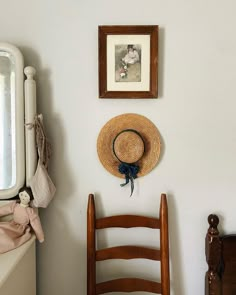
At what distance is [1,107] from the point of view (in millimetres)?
1271

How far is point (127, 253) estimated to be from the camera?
1329mm

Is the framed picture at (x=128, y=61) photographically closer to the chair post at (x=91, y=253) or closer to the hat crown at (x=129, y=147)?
the hat crown at (x=129, y=147)

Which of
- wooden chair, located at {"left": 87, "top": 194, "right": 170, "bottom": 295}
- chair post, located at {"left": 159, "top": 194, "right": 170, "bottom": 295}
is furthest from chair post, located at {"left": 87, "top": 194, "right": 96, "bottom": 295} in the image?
chair post, located at {"left": 159, "top": 194, "right": 170, "bottom": 295}

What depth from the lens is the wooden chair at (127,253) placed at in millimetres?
1296

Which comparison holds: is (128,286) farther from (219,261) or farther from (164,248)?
(219,261)

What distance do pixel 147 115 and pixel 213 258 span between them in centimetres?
69

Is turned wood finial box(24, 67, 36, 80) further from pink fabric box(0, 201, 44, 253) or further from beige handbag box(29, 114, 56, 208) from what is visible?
pink fabric box(0, 201, 44, 253)

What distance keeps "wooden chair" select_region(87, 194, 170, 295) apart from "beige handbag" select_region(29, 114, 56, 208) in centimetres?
19

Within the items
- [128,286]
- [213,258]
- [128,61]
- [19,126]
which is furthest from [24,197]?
[213,258]

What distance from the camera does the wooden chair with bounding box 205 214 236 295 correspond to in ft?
4.28

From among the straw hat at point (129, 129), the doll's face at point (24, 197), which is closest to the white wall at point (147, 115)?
the straw hat at point (129, 129)

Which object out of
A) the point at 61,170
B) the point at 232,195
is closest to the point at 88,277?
the point at 61,170

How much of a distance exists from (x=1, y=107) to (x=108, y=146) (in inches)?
19.3

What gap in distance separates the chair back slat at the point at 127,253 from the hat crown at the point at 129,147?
1.31 ft
